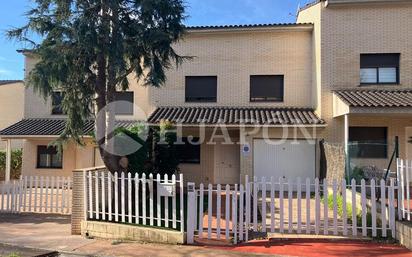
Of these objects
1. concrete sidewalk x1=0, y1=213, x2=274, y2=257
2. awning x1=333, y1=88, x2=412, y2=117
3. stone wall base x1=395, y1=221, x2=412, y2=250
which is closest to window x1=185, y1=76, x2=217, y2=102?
awning x1=333, y1=88, x2=412, y2=117

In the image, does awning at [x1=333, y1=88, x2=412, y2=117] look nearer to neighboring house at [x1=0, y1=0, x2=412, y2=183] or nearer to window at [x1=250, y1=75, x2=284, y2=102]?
neighboring house at [x1=0, y1=0, x2=412, y2=183]

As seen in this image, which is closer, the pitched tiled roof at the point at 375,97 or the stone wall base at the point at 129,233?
the stone wall base at the point at 129,233

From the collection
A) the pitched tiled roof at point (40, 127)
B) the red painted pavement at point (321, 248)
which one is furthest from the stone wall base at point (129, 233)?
the pitched tiled roof at point (40, 127)

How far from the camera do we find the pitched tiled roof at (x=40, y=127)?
17.9 m

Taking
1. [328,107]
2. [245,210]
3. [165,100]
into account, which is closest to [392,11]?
[328,107]

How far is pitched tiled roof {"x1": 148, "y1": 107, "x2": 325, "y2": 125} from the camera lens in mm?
15344

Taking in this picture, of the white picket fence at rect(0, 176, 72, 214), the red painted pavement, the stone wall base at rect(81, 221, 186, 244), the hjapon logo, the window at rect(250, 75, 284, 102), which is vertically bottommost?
the red painted pavement

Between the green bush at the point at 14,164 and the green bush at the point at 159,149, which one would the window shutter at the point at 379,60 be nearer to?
the green bush at the point at 159,149

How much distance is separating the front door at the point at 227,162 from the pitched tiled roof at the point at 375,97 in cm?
524

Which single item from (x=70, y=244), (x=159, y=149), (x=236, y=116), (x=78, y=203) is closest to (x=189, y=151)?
(x=236, y=116)

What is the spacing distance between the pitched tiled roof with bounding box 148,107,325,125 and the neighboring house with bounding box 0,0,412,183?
4cm

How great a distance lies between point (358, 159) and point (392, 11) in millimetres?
7078

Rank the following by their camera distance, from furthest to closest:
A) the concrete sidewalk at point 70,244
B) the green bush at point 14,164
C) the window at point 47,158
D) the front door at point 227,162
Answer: the green bush at point 14,164, the window at point 47,158, the front door at point 227,162, the concrete sidewalk at point 70,244

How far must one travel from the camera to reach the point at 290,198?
795 cm
